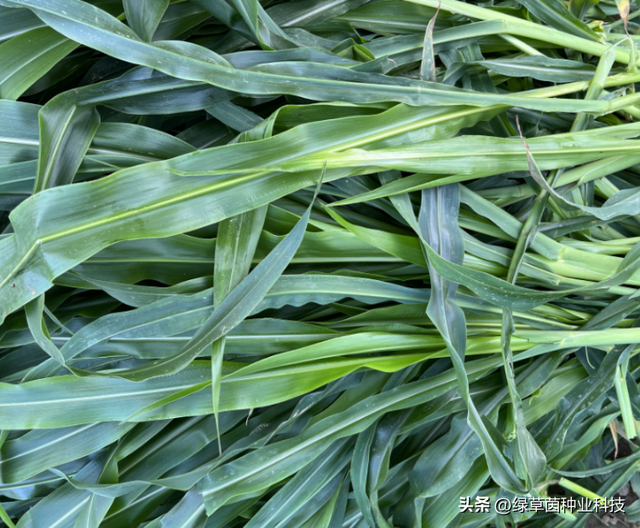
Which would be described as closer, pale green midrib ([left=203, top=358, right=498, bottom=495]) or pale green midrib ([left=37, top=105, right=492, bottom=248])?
pale green midrib ([left=37, top=105, right=492, bottom=248])

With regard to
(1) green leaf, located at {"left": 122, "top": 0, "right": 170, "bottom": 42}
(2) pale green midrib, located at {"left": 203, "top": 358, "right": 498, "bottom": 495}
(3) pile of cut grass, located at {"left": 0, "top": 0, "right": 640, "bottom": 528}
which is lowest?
(2) pale green midrib, located at {"left": 203, "top": 358, "right": 498, "bottom": 495}

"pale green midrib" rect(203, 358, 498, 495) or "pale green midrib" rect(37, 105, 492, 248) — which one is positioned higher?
"pale green midrib" rect(37, 105, 492, 248)

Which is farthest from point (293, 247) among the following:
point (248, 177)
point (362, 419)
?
point (362, 419)

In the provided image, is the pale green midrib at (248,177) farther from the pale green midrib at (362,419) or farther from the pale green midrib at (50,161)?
the pale green midrib at (362,419)

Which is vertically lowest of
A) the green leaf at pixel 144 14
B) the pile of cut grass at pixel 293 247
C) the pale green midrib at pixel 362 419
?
the pale green midrib at pixel 362 419

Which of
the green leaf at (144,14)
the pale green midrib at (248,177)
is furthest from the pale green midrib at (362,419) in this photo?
the green leaf at (144,14)

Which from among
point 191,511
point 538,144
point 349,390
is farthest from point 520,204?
point 191,511

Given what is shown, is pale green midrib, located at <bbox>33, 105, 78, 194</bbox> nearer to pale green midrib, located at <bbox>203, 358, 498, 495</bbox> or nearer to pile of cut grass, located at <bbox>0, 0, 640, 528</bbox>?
pile of cut grass, located at <bbox>0, 0, 640, 528</bbox>

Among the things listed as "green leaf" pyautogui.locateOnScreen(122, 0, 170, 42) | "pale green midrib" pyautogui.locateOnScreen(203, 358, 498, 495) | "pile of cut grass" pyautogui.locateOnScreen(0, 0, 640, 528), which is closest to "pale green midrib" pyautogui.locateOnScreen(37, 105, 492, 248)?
"pile of cut grass" pyautogui.locateOnScreen(0, 0, 640, 528)

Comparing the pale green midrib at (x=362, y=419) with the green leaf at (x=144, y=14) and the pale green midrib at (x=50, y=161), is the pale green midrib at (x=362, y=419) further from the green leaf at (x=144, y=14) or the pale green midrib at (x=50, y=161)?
the green leaf at (x=144, y=14)

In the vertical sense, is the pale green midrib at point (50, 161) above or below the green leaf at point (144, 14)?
below

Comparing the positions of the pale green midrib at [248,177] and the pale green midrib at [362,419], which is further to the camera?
the pale green midrib at [362,419]

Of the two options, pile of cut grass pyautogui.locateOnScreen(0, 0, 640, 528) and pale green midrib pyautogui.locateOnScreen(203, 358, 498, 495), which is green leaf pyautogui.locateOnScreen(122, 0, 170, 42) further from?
pale green midrib pyautogui.locateOnScreen(203, 358, 498, 495)

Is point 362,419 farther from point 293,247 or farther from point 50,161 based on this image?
point 50,161
